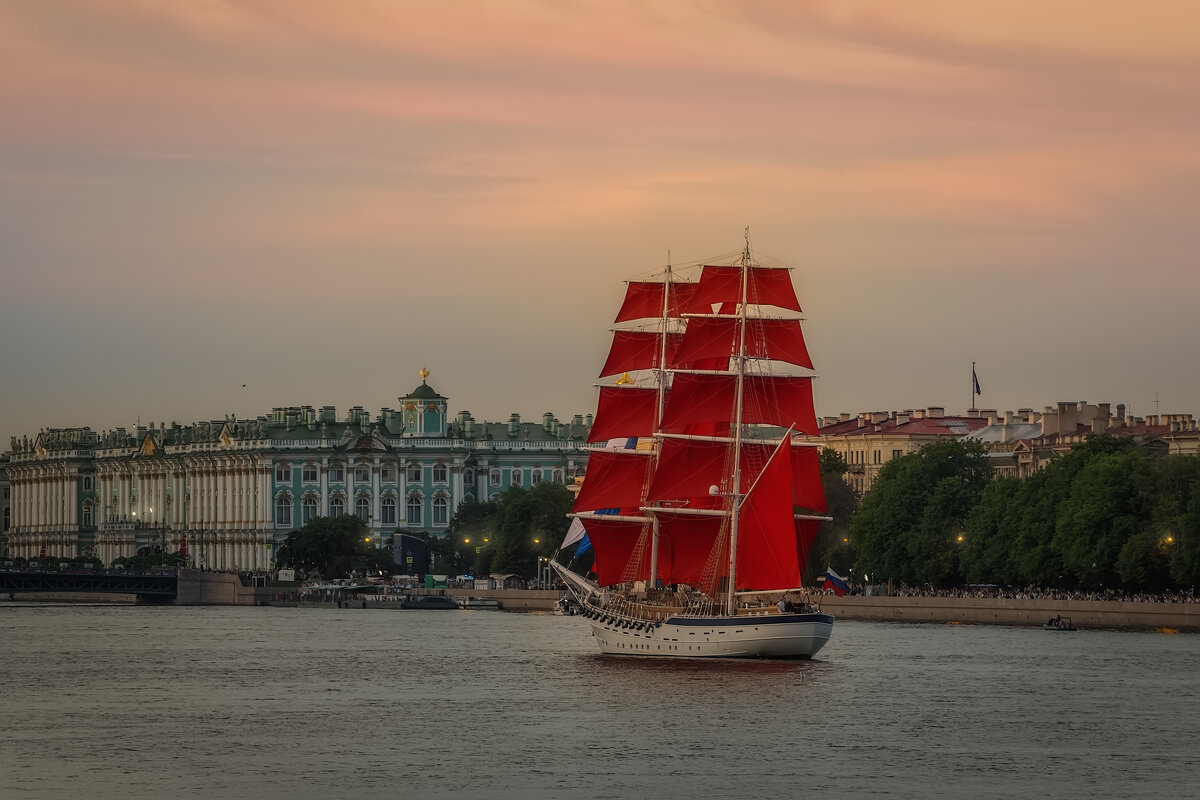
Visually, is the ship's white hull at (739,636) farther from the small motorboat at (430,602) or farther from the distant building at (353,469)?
the distant building at (353,469)

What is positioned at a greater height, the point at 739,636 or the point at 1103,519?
the point at 1103,519

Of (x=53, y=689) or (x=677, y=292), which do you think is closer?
(x=53, y=689)

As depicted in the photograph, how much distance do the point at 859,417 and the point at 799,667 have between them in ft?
310

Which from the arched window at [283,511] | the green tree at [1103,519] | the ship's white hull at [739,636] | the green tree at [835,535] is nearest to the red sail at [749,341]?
the ship's white hull at [739,636]

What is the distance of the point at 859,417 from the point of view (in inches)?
6462

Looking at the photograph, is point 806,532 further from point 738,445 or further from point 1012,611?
point 1012,611

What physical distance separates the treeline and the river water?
9.68m

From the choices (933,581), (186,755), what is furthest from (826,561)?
(186,755)

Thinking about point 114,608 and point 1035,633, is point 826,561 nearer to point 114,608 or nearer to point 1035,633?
point 1035,633

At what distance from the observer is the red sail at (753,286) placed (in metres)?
76.6

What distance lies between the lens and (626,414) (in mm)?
83312

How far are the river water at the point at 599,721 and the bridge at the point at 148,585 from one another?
49.0 meters

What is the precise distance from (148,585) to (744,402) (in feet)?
233

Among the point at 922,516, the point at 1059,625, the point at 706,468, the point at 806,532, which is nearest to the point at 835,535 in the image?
the point at 922,516
